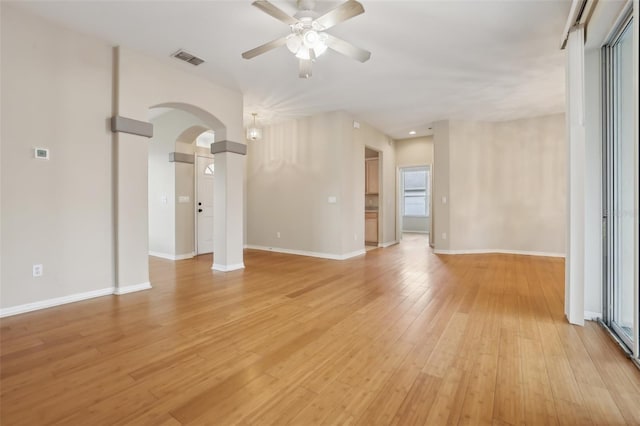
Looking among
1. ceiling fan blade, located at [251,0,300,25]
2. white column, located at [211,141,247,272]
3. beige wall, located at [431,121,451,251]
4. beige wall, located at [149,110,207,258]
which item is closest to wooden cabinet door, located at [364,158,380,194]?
beige wall, located at [431,121,451,251]

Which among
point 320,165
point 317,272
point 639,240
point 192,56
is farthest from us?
point 320,165

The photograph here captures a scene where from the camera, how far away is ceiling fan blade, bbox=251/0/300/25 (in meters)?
2.27

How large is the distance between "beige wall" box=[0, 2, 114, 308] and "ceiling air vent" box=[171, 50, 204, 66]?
776 millimetres

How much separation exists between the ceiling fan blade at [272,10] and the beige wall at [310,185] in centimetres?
323

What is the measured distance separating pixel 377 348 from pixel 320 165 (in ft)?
14.3

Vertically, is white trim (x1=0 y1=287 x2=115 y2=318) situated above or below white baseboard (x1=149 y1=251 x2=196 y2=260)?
below

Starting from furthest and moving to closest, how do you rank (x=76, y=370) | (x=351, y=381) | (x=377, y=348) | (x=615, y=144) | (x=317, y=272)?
1. (x=317, y=272)
2. (x=615, y=144)
3. (x=377, y=348)
4. (x=76, y=370)
5. (x=351, y=381)

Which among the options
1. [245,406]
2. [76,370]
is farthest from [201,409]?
[76,370]

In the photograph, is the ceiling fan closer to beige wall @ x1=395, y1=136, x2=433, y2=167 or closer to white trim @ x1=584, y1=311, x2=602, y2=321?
white trim @ x1=584, y1=311, x2=602, y2=321

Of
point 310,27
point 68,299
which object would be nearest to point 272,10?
point 310,27

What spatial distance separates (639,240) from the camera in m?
1.42

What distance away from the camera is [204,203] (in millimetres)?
6371

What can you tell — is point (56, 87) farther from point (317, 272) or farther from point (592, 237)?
point (592, 237)

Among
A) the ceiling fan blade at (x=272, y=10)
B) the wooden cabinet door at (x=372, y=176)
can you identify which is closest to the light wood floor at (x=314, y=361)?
the ceiling fan blade at (x=272, y=10)
